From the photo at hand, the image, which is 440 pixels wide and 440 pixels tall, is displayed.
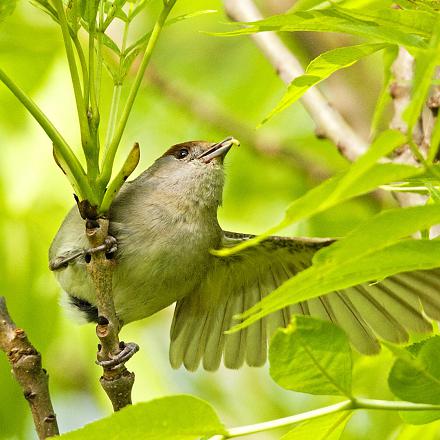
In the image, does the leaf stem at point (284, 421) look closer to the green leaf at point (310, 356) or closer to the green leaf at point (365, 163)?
the green leaf at point (310, 356)

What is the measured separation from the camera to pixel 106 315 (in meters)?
2.78

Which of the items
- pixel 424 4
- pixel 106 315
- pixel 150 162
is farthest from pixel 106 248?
pixel 150 162

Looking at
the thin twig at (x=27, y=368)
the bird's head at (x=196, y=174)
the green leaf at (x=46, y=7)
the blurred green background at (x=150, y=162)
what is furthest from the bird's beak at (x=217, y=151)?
the green leaf at (x=46, y=7)

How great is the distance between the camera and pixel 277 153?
6027 mm

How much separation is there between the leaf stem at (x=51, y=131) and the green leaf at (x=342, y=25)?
613 millimetres

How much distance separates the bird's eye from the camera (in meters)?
4.88

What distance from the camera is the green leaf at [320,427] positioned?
1997mm

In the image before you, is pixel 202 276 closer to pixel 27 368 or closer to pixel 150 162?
pixel 150 162

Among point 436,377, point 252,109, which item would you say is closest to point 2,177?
point 252,109

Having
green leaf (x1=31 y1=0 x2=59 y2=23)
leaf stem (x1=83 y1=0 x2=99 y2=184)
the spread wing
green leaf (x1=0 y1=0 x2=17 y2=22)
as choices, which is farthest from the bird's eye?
green leaf (x1=0 y1=0 x2=17 y2=22)

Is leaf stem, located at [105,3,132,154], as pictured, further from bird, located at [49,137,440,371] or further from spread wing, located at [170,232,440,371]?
spread wing, located at [170,232,440,371]

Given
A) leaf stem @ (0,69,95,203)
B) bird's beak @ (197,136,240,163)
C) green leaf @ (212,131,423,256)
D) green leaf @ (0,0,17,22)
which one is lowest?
green leaf @ (212,131,423,256)

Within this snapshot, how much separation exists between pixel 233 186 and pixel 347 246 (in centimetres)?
446

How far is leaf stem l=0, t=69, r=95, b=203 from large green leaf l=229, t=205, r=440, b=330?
36.9 inches
